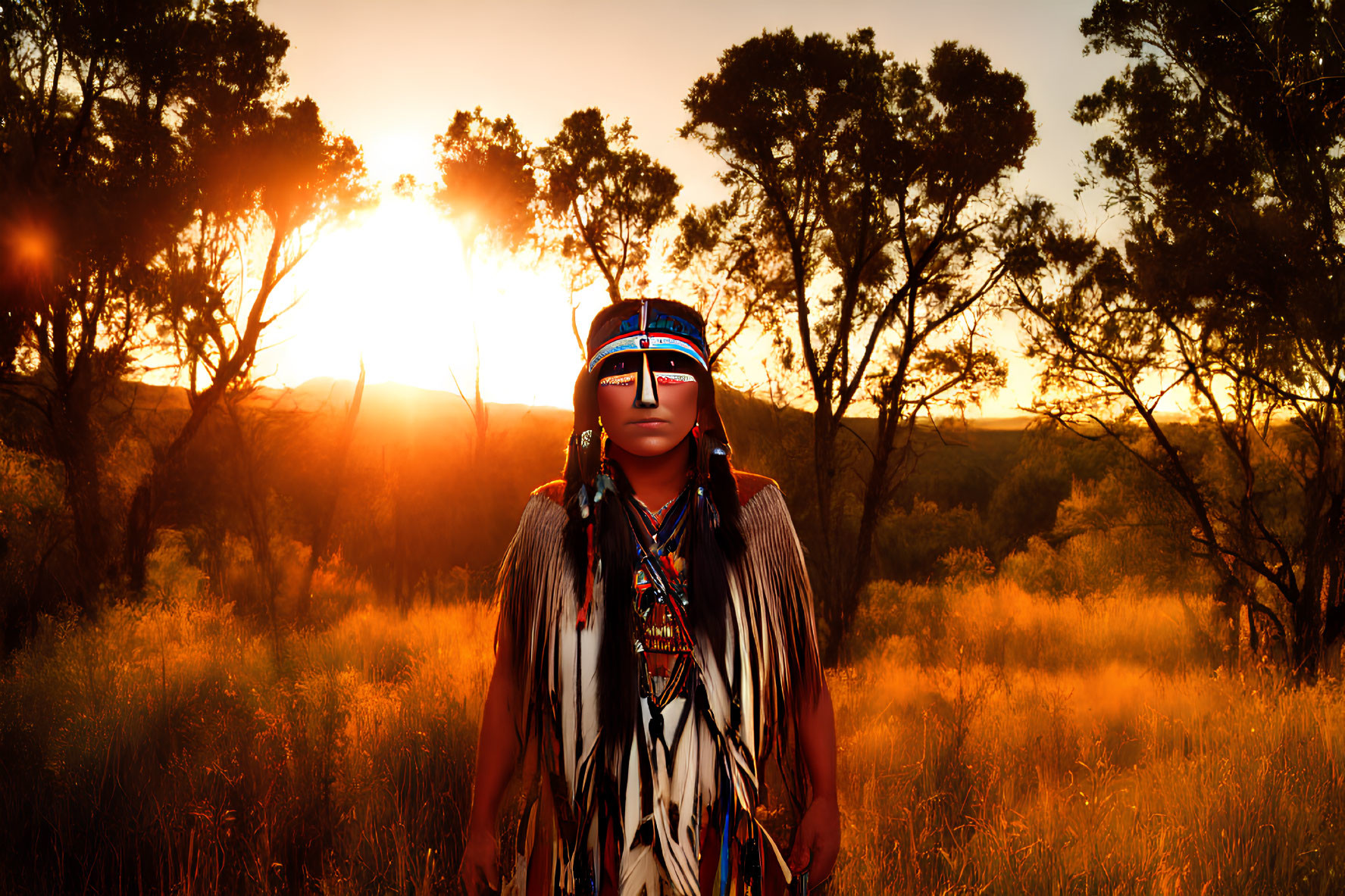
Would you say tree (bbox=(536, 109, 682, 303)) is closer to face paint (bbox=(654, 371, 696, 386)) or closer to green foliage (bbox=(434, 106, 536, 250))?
green foliage (bbox=(434, 106, 536, 250))

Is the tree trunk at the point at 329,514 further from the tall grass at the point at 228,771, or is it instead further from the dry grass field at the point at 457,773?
the tall grass at the point at 228,771

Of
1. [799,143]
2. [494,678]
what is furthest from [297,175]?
[494,678]

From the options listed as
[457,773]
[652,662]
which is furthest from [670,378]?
[457,773]

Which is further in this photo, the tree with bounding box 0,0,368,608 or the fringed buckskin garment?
the tree with bounding box 0,0,368,608

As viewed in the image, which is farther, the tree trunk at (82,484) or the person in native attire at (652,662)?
the tree trunk at (82,484)

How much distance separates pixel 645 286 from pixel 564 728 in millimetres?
10183

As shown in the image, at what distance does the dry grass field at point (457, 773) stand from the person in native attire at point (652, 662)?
1974 millimetres

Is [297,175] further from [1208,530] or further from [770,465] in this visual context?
[1208,530]

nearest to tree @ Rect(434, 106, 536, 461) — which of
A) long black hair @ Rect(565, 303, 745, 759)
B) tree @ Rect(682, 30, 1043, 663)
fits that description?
tree @ Rect(682, 30, 1043, 663)

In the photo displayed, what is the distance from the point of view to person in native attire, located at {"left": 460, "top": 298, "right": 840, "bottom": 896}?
5.63ft

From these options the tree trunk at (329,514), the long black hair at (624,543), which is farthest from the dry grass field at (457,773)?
the tree trunk at (329,514)

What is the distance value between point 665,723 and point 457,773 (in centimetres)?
330

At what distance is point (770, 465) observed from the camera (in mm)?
11469

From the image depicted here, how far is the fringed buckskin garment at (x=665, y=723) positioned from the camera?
67.0 inches
